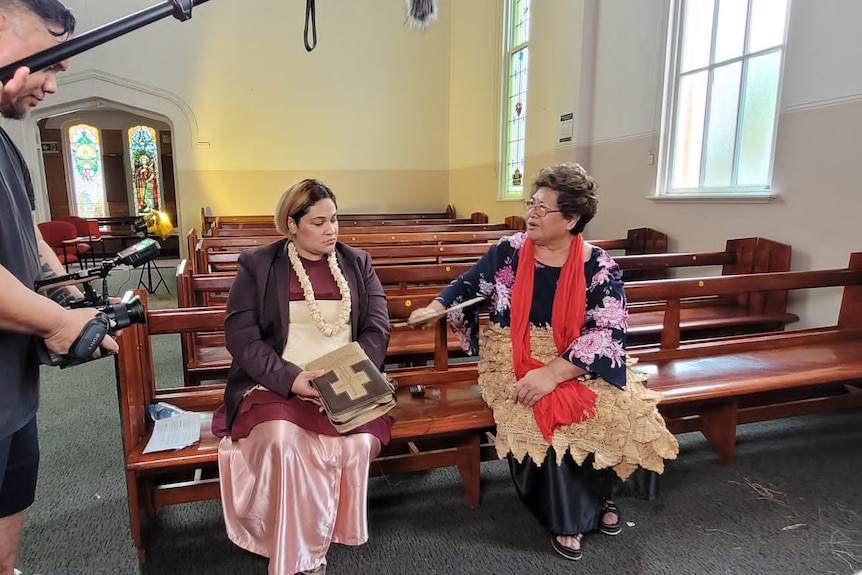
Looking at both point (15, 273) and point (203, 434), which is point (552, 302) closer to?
point (203, 434)

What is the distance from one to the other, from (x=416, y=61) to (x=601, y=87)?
12.7ft

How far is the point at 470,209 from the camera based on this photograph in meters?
7.72

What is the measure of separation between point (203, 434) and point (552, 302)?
1.21 m

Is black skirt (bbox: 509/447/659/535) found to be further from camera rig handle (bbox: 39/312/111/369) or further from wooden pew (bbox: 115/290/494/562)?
camera rig handle (bbox: 39/312/111/369)

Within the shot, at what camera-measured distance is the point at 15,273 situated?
1104 millimetres

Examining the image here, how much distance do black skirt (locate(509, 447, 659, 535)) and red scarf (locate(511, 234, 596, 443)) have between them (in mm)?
122

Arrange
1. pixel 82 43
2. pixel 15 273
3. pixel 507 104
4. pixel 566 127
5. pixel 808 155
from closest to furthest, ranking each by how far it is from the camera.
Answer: pixel 82 43 → pixel 15 273 → pixel 808 155 → pixel 566 127 → pixel 507 104

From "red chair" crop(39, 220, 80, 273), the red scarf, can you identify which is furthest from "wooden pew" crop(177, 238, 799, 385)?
"red chair" crop(39, 220, 80, 273)

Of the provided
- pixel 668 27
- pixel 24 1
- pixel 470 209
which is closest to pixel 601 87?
pixel 668 27

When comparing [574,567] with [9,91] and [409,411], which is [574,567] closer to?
[409,411]

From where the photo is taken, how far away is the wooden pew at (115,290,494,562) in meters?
1.64

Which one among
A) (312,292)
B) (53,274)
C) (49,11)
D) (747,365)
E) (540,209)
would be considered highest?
(49,11)

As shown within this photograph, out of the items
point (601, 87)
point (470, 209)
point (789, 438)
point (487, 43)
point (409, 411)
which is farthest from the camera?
point (470, 209)

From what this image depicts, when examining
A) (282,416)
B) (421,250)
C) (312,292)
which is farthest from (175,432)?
(421,250)
